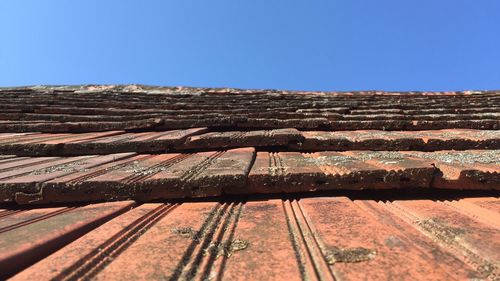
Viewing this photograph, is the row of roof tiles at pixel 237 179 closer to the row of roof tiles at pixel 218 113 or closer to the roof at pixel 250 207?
the roof at pixel 250 207

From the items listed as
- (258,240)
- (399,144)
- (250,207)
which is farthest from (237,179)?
(399,144)

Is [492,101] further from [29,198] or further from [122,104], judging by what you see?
[29,198]

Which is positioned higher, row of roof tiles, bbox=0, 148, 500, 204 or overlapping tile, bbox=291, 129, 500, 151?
overlapping tile, bbox=291, 129, 500, 151

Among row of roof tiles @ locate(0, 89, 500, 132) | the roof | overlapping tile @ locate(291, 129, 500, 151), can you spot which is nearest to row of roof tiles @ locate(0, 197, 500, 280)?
the roof

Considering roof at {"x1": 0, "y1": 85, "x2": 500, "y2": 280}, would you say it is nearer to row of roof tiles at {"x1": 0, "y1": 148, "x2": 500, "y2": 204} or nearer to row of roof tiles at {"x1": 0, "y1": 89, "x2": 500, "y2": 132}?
row of roof tiles at {"x1": 0, "y1": 148, "x2": 500, "y2": 204}

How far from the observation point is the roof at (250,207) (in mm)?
863

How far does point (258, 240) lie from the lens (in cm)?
102

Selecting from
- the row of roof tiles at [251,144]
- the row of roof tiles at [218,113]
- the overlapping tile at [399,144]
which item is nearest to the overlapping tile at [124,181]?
the row of roof tiles at [251,144]

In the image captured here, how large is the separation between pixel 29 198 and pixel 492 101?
15.3 ft

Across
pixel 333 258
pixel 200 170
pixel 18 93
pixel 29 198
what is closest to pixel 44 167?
pixel 29 198

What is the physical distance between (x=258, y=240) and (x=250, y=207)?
0.95 feet

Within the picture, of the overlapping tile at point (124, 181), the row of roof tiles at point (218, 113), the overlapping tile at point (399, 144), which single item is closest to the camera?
the overlapping tile at point (124, 181)

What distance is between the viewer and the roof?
2.83 ft

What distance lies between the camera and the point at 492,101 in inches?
172
